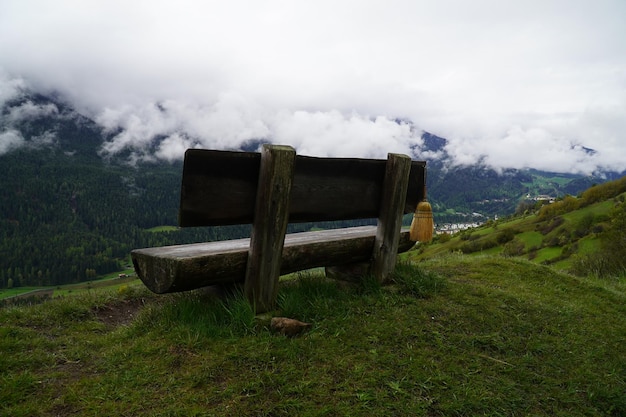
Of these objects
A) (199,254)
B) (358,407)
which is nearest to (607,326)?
(358,407)

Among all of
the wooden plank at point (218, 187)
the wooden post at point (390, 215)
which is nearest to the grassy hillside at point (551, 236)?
the wooden post at point (390, 215)

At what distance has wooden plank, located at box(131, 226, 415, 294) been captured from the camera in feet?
13.1

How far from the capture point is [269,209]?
13.8 feet

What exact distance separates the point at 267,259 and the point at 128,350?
1.61 m

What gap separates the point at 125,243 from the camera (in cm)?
→ 19012

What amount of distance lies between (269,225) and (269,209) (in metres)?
0.18

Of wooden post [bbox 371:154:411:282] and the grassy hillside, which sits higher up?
wooden post [bbox 371:154:411:282]

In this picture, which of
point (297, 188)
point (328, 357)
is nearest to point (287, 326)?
point (328, 357)

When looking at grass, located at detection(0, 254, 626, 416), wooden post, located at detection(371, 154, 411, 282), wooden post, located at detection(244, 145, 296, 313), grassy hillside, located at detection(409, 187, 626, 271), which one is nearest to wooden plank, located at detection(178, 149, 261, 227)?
wooden post, located at detection(244, 145, 296, 313)

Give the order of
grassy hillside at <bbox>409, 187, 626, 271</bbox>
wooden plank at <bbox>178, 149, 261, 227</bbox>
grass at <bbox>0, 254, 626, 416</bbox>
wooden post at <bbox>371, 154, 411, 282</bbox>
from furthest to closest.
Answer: grassy hillside at <bbox>409, 187, 626, 271</bbox> < wooden post at <bbox>371, 154, 411, 282</bbox> < wooden plank at <bbox>178, 149, 261, 227</bbox> < grass at <bbox>0, 254, 626, 416</bbox>

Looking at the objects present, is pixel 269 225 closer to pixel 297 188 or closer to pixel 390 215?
pixel 297 188

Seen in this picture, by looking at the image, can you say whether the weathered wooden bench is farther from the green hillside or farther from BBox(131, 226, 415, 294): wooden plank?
the green hillside

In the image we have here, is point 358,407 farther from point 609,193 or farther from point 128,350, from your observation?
point 609,193

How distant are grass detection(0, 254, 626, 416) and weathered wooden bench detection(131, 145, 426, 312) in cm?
45
